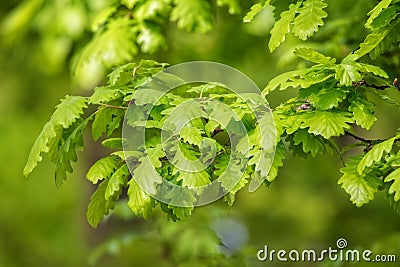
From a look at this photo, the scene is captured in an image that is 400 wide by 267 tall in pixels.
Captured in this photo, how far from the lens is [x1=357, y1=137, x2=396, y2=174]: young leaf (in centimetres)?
166

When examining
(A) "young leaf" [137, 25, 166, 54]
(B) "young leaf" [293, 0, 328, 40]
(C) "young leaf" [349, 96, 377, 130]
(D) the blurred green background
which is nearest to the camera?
(C) "young leaf" [349, 96, 377, 130]

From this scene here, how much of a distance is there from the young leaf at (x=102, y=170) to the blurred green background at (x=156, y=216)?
1.14 feet

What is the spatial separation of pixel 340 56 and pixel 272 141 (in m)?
1.39

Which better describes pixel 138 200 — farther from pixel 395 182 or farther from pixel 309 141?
pixel 395 182

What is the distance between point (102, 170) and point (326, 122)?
59 centimetres

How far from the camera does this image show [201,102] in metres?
1.82

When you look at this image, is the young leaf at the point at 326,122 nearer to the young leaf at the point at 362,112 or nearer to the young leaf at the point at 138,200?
the young leaf at the point at 362,112

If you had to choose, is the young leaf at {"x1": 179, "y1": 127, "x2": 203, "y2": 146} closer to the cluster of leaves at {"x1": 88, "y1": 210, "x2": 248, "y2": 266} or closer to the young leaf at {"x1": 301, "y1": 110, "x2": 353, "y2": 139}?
the young leaf at {"x1": 301, "y1": 110, "x2": 353, "y2": 139}

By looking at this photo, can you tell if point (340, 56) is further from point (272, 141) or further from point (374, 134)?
point (374, 134)

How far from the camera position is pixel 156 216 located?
14.6 ft

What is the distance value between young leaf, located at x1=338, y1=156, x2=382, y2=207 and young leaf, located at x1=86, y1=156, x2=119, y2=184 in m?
0.59

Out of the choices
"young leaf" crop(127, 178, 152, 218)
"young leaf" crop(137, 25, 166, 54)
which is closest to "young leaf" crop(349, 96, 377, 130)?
"young leaf" crop(127, 178, 152, 218)

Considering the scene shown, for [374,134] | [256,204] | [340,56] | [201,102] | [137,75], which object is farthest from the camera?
[374,134]

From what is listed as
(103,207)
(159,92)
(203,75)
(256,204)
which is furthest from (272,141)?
(256,204)
